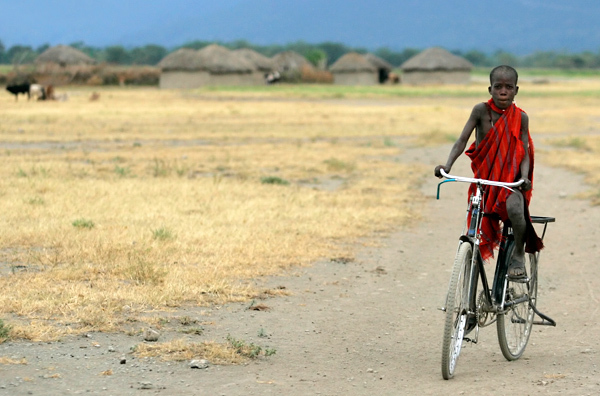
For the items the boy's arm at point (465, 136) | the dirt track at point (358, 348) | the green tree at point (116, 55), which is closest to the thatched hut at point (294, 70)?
the green tree at point (116, 55)

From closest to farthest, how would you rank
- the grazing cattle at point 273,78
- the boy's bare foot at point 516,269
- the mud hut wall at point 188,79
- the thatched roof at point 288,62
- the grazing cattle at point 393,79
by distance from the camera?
the boy's bare foot at point 516,269
the mud hut wall at point 188,79
the grazing cattle at point 273,78
the thatched roof at point 288,62
the grazing cattle at point 393,79

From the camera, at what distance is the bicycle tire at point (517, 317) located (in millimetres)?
5254

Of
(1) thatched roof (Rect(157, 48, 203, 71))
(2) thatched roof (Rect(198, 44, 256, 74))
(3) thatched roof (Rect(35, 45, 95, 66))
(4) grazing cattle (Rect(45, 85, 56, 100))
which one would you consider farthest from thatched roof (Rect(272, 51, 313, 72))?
(4) grazing cattle (Rect(45, 85, 56, 100))

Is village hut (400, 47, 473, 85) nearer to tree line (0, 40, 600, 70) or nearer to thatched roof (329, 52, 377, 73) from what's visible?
thatched roof (329, 52, 377, 73)

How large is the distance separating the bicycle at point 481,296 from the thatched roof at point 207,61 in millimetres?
61598

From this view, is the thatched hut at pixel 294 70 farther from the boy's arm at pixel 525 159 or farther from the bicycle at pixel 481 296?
the boy's arm at pixel 525 159

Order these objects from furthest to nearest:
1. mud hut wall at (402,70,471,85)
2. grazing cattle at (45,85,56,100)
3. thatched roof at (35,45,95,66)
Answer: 1. thatched roof at (35,45,95,66)
2. mud hut wall at (402,70,471,85)
3. grazing cattle at (45,85,56,100)

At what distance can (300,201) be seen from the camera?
1174cm

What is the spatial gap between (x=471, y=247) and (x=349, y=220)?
5613mm

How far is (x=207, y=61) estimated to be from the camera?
219 ft

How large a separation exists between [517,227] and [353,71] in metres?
69.9

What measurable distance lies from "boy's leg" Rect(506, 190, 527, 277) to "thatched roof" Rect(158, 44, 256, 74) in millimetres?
61842

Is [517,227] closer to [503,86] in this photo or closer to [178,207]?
[503,86]

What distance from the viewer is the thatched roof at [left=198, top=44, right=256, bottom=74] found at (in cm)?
6644
